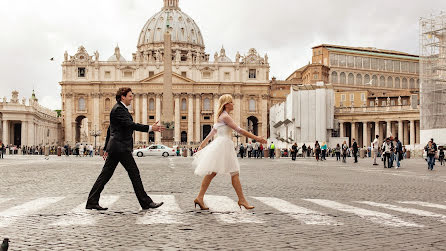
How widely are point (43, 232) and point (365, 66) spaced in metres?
96.5

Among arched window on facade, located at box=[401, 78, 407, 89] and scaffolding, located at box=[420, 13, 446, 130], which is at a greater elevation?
arched window on facade, located at box=[401, 78, 407, 89]

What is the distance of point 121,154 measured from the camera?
24.8 ft

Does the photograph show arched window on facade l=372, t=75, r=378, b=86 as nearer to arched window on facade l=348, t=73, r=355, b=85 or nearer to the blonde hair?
arched window on facade l=348, t=73, r=355, b=85

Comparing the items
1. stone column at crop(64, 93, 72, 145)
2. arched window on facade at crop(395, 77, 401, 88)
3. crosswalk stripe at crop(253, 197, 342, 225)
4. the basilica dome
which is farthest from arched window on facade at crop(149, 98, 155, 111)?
crosswalk stripe at crop(253, 197, 342, 225)

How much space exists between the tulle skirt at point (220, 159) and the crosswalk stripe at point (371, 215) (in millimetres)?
1679

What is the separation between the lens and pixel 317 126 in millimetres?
63125

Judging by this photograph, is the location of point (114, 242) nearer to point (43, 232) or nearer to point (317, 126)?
point (43, 232)

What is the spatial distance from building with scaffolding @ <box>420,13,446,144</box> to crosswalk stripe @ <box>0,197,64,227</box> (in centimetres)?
4204

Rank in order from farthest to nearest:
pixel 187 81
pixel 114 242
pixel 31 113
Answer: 1. pixel 187 81
2. pixel 31 113
3. pixel 114 242

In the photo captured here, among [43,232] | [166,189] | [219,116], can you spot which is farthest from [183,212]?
[166,189]

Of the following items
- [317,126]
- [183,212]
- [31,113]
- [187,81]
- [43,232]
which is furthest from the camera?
[187,81]

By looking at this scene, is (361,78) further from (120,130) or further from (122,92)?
(120,130)

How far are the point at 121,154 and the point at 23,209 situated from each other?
1613 millimetres

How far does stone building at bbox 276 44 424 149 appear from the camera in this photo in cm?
7494
